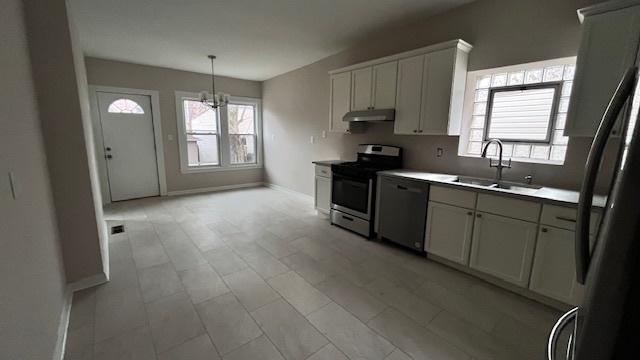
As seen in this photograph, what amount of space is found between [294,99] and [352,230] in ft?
10.2

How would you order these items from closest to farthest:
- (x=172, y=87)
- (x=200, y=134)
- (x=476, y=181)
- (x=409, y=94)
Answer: (x=476, y=181)
(x=409, y=94)
(x=172, y=87)
(x=200, y=134)

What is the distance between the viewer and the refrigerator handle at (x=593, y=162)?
26.4 inches

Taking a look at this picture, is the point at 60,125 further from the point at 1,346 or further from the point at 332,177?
the point at 332,177

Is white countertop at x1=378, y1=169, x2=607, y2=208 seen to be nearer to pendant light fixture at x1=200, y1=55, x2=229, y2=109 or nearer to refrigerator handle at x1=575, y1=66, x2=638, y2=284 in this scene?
refrigerator handle at x1=575, y1=66, x2=638, y2=284

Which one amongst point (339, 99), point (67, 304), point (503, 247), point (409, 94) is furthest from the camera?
point (339, 99)

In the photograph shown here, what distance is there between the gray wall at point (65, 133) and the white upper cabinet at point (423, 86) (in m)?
2.99

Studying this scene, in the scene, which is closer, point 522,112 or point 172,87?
point 522,112

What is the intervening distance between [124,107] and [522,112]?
6139mm

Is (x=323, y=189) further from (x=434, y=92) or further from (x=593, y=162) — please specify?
(x=593, y=162)

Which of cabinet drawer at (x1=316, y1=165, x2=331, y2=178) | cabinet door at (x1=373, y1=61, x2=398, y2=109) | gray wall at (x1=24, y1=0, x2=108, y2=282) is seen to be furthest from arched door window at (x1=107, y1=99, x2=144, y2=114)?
cabinet door at (x1=373, y1=61, x2=398, y2=109)

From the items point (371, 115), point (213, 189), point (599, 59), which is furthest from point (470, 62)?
point (213, 189)

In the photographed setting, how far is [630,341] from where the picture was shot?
471 mm

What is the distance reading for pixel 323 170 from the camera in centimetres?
409

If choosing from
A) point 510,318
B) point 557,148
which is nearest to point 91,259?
point 510,318
